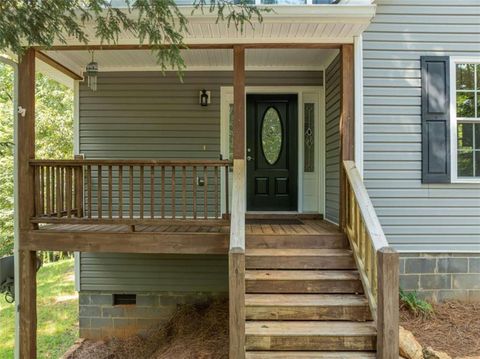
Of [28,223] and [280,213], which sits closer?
[28,223]

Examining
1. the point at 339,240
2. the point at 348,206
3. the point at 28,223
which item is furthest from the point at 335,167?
the point at 28,223

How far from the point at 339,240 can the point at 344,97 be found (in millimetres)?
1663

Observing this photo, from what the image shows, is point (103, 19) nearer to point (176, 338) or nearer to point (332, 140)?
point (332, 140)

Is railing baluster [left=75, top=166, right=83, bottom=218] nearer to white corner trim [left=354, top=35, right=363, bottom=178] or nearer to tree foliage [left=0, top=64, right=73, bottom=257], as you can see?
white corner trim [left=354, top=35, right=363, bottom=178]

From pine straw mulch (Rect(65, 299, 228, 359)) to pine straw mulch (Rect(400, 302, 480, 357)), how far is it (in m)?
2.04

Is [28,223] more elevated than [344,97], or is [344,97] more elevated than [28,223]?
[344,97]

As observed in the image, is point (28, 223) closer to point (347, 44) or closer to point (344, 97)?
point (344, 97)

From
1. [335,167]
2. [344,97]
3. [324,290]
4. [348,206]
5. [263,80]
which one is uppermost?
[263,80]

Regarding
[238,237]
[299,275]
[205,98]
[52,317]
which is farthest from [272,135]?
[52,317]

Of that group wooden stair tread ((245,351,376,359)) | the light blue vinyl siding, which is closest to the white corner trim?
the light blue vinyl siding

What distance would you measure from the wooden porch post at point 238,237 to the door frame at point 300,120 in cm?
151

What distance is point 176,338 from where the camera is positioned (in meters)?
4.88

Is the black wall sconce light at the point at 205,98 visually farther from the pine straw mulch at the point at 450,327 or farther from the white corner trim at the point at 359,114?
the pine straw mulch at the point at 450,327

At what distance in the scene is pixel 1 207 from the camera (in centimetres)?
1249
